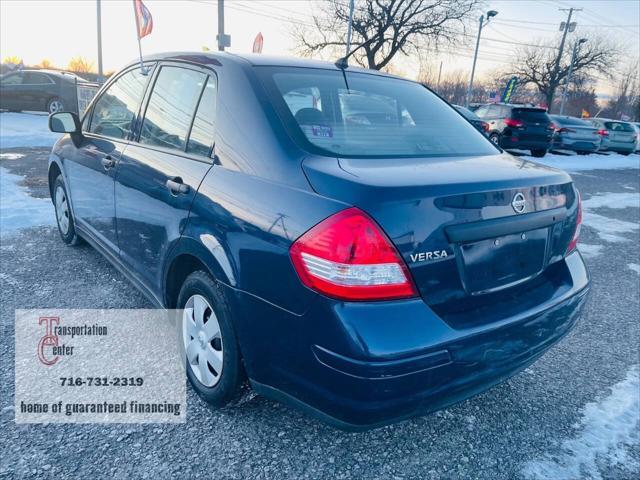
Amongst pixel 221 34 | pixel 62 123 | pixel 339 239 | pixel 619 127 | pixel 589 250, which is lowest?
pixel 589 250

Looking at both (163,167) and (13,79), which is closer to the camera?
(163,167)

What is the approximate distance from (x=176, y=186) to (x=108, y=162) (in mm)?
1043

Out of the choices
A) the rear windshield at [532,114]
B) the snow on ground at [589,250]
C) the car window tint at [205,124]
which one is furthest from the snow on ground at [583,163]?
the car window tint at [205,124]

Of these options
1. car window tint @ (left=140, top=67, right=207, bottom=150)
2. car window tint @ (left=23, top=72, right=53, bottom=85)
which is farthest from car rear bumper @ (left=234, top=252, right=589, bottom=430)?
car window tint @ (left=23, top=72, right=53, bottom=85)

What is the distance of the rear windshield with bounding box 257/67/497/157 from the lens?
2.05 meters

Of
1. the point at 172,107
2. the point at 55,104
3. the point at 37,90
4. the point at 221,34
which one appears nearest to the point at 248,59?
the point at 172,107

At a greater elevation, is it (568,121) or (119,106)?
(568,121)

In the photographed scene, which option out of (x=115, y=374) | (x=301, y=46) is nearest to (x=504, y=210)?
(x=115, y=374)

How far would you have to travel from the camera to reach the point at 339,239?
1.55m

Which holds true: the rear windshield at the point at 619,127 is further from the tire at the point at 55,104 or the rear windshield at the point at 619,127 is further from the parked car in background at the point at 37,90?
the tire at the point at 55,104

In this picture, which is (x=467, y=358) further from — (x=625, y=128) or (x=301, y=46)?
(x=301, y=46)

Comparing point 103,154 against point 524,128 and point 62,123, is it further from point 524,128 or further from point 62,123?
point 524,128

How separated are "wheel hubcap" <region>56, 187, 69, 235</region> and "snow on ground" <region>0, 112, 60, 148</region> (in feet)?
24.3

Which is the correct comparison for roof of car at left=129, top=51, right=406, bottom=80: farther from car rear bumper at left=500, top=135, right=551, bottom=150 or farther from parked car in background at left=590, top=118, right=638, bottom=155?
parked car in background at left=590, top=118, right=638, bottom=155
